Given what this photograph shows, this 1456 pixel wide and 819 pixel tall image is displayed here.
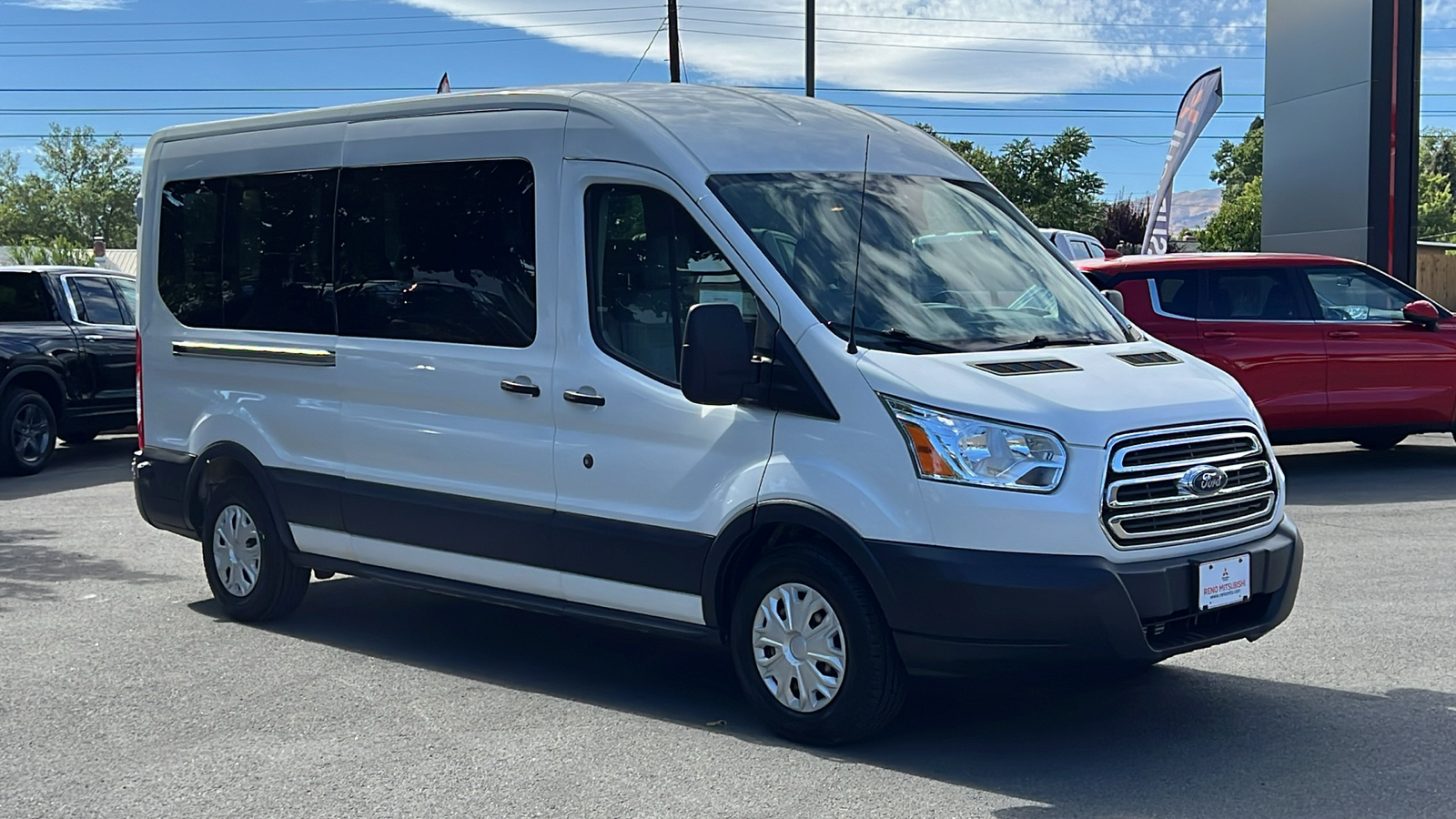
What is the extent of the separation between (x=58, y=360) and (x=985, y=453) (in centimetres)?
1195

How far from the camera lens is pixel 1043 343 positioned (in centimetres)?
574

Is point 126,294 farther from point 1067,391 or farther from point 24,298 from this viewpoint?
point 1067,391

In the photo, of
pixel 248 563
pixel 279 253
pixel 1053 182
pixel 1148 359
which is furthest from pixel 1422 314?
pixel 1053 182

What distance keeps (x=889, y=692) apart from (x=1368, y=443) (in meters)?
9.60

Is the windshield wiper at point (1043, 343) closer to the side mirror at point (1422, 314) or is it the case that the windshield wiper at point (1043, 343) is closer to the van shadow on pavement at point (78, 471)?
the side mirror at point (1422, 314)

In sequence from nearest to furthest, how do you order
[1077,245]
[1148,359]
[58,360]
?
1. [1148,359]
2. [58,360]
3. [1077,245]

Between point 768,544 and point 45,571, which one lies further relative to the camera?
point 45,571

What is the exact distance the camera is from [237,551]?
780 centimetres

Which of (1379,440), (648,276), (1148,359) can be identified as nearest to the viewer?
(1148,359)

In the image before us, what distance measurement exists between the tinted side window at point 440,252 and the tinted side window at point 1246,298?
7.31 m

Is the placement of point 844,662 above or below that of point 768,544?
below

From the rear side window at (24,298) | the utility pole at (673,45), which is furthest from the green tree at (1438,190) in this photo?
the rear side window at (24,298)

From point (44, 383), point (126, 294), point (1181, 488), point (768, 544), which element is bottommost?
point (768, 544)

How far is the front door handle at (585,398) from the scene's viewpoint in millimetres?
6004
